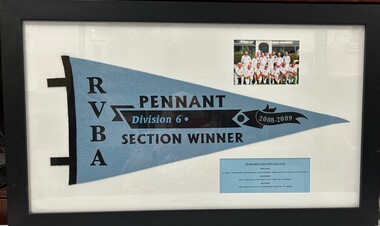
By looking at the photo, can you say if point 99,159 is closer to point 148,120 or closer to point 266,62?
point 148,120

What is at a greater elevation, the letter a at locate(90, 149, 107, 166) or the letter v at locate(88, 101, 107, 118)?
the letter v at locate(88, 101, 107, 118)

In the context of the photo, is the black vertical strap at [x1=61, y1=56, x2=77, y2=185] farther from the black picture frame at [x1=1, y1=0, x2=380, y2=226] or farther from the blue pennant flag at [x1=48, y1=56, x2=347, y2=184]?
the black picture frame at [x1=1, y1=0, x2=380, y2=226]

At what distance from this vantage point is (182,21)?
3.70 feet

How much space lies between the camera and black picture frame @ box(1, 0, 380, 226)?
1101 mm

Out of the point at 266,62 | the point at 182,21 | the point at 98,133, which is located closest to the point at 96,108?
the point at 98,133

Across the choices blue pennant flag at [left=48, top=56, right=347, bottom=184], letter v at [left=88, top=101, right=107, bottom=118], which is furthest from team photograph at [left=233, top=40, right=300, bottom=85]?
letter v at [left=88, top=101, right=107, bottom=118]

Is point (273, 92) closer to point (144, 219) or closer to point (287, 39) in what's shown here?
point (287, 39)

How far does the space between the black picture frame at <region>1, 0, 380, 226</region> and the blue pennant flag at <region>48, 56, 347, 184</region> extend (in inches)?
4.9

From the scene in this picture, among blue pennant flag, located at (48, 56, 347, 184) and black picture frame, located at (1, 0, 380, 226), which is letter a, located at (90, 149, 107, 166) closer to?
blue pennant flag, located at (48, 56, 347, 184)


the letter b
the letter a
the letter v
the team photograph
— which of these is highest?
the team photograph

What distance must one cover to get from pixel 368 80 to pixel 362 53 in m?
0.09

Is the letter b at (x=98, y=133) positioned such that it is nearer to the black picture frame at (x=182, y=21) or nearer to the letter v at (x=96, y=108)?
the letter v at (x=96, y=108)

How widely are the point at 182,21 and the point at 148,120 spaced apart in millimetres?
338

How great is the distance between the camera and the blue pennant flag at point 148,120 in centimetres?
114
